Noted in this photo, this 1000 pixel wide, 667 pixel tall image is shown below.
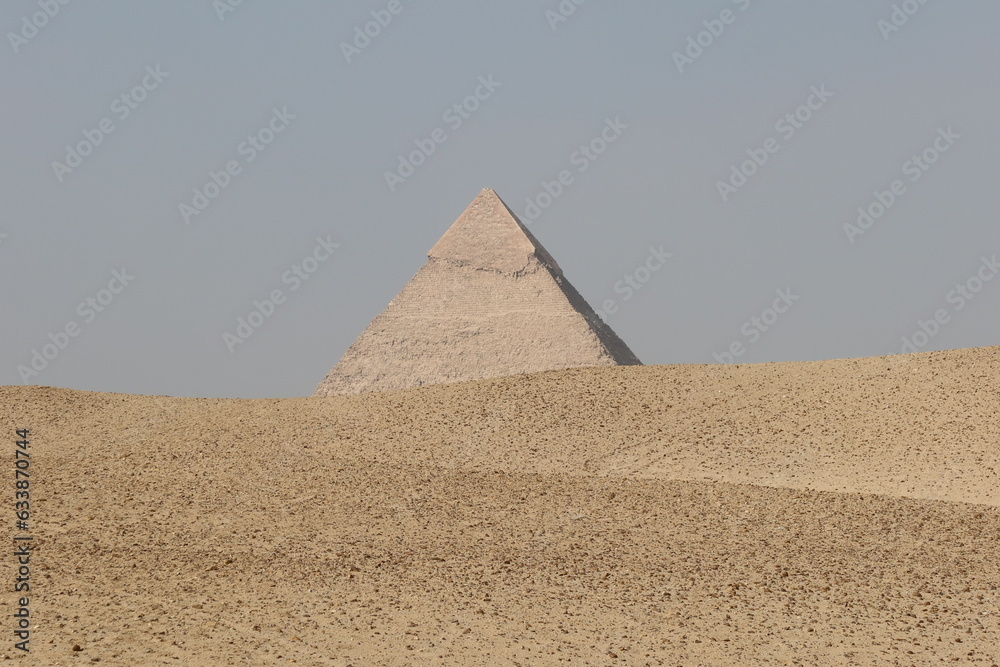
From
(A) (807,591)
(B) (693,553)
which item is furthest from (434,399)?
(A) (807,591)

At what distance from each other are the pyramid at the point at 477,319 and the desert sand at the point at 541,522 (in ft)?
77.0

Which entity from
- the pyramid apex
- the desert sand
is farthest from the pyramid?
the desert sand

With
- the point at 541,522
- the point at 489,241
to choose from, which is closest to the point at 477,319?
the point at 489,241

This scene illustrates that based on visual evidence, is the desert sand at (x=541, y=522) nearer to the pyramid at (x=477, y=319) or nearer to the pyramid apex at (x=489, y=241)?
the pyramid at (x=477, y=319)

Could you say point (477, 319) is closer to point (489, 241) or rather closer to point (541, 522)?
point (489, 241)

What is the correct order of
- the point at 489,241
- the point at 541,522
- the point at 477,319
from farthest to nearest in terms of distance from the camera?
1. the point at 489,241
2. the point at 477,319
3. the point at 541,522

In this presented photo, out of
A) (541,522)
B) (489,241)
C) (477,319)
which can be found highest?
(541,522)

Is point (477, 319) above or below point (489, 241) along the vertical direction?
below

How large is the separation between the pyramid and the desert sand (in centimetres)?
2348

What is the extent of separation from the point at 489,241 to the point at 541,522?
36763 millimetres

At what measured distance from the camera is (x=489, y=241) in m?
48.7

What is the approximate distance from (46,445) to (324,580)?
444 inches

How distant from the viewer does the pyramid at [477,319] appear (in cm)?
4531

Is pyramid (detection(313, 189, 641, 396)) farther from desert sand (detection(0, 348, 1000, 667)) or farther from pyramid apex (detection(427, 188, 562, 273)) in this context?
desert sand (detection(0, 348, 1000, 667))
